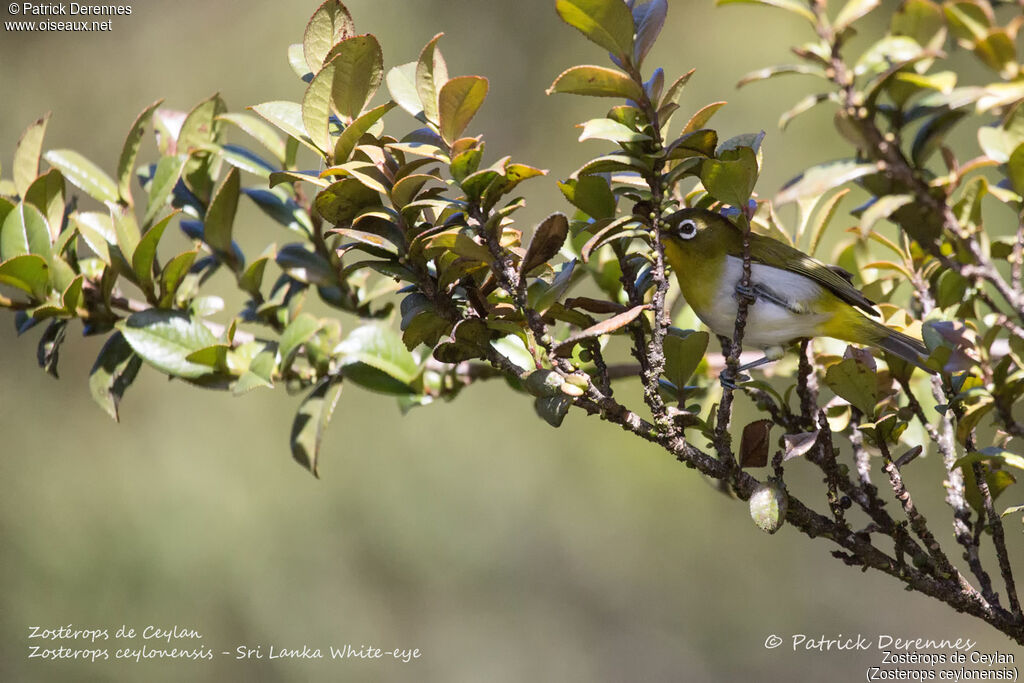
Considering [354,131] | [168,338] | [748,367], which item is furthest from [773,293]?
[168,338]

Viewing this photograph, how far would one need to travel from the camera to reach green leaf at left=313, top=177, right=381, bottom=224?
1.00 metres

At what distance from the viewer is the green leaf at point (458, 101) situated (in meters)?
0.98

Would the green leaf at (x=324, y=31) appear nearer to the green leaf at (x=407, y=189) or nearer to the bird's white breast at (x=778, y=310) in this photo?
the green leaf at (x=407, y=189)

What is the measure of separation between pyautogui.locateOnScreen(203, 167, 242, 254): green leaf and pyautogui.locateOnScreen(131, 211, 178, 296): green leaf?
139mm

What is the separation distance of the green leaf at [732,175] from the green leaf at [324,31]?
49 centimetres

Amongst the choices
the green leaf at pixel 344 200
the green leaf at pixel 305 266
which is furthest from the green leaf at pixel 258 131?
the green leaf at pixel 344 200

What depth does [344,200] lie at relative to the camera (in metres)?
1.03

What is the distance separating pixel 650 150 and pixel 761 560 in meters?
3.26

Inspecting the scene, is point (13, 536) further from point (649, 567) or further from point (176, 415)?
point (649, 567)

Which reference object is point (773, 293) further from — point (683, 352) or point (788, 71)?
point (788, 71)

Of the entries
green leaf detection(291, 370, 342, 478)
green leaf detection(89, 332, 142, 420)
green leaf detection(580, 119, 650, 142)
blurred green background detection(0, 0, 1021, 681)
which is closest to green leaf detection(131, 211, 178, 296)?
green leaf detection(89, 332, 142, 420)

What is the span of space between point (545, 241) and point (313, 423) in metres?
0.69

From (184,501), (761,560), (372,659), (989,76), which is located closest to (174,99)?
(184,501)

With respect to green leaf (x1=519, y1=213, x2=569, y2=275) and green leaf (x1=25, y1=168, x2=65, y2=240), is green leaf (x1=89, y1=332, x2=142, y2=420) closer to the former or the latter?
green leaf (x1=25, y1=168, x2=65, y2=240)
